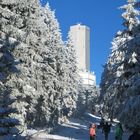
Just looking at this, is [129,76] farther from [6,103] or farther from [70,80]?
[70,80]

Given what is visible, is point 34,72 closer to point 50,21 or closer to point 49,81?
point 49,81

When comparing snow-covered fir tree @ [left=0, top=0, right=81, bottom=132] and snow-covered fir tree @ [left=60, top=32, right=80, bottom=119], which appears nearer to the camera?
snow-covered fir tree @ [left=0, top=0, right=81, bottom=132]

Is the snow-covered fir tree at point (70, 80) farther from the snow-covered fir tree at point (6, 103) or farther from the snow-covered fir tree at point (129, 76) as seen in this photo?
the snow-covered fir tree at point (6, 103)

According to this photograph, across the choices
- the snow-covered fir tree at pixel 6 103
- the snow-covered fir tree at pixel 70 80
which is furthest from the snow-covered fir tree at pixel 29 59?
the snow-covered fir tree at pixel 70 80

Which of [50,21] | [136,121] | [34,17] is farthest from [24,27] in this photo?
[50,21]

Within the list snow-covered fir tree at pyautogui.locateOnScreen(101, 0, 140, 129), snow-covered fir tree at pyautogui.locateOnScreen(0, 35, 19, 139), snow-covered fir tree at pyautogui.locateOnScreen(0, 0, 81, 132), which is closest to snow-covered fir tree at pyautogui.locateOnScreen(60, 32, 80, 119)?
snow-covered fir tree at pyautogui.locateOnScreen(0, 0, 81, 132)

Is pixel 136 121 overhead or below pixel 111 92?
below

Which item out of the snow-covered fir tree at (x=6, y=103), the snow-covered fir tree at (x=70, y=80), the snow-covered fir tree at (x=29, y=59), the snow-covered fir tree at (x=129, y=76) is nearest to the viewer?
the snow-covered fir tree at (x=6, y=103)

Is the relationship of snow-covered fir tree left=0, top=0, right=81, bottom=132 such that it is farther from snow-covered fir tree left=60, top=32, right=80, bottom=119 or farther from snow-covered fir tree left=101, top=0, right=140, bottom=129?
snow-covered fir tree left=60, top=32, right=80, bottom=119

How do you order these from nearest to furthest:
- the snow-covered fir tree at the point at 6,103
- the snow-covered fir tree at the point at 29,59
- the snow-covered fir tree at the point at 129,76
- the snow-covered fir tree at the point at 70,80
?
the snow-covered fir tree at the point at 6,103 → the snow-covered fir tree at the point at 129,76 → the snow-covered fir tree at the point at 29,59 → the snow-covered fir tree at the point at 70,80

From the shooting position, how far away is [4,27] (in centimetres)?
2873

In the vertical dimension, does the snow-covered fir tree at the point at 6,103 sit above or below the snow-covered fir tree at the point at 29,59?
below

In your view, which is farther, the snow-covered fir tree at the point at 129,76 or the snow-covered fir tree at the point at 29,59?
the snow-covered fir tree at the point at 29,59

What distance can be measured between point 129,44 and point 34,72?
1300 cm
